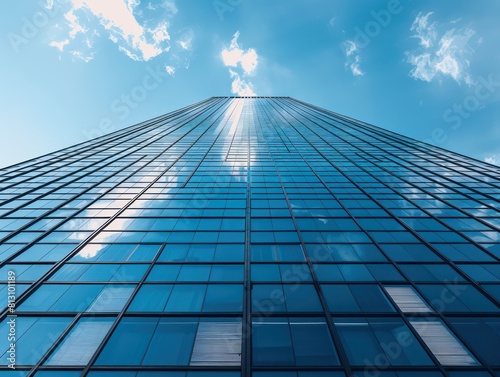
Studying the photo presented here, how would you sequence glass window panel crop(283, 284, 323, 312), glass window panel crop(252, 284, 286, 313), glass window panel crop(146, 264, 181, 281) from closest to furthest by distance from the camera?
1. glass window panel crop(252, 284, 286, 313)
2. glass window panel crop(283, 284, 323, 312)
3. glass window panel crop(146, 264, 181, 281)

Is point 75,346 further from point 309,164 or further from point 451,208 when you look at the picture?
point 309,164

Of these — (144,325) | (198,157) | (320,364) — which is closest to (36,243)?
(144,325)

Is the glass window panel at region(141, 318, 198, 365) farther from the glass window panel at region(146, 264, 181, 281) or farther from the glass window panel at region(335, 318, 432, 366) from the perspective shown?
the glass window panel at region(335, 318, 432, 366)

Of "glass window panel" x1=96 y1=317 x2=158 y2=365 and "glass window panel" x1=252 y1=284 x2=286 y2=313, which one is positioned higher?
"glass window panel" x1=252 y1=284 x2=286 y2=313

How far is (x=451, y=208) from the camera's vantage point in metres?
22.9

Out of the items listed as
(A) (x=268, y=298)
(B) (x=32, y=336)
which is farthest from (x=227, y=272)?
(B) (x=32, y=336)

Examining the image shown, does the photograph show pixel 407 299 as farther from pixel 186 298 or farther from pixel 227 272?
pixel 186 298

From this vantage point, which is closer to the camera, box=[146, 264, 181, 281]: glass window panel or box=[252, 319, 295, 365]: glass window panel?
box=[252, 319, 295, 365]: glass window panel

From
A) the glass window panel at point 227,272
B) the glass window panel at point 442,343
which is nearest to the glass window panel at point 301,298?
the glass window panel at point 227,272

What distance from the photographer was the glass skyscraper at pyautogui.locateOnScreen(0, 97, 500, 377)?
1050 cm

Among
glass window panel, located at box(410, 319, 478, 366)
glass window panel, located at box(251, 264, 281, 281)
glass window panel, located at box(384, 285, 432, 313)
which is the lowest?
glass window panel, located at box(410, 319, 478, 366)

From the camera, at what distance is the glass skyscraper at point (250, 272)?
1050 centimetres

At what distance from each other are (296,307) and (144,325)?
6.85 meters

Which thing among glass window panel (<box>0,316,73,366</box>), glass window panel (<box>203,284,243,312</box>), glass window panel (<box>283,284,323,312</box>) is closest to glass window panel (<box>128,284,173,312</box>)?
glass window panel (<box>203,284,243,312</box>)
